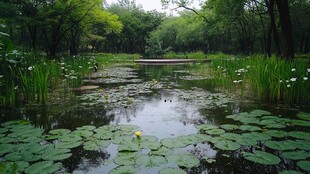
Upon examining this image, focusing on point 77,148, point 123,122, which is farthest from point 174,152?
point 123,122

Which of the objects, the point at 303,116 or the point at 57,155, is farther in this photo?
the point at 303,116

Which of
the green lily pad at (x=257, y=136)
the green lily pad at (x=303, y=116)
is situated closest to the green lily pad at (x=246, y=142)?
the green lily pad at (x=257, y=136)

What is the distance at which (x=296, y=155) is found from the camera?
2.66 m

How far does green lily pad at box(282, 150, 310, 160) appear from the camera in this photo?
8.55ft

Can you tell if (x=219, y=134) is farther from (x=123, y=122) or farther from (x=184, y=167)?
(x=123, y=122)

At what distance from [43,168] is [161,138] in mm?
1664

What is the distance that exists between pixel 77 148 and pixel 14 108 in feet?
9.64

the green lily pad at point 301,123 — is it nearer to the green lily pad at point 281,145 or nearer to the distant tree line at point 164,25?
the green lily pad at point 281,145

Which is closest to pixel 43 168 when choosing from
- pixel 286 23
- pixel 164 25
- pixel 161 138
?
pixel 161 138

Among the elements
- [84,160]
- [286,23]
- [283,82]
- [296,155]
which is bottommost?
[84,160]

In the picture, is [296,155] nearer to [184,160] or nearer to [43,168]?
[184,160]

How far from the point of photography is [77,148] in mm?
3158

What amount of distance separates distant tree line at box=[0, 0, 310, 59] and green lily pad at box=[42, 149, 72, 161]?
13.4ft

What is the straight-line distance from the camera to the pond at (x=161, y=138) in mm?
2633
